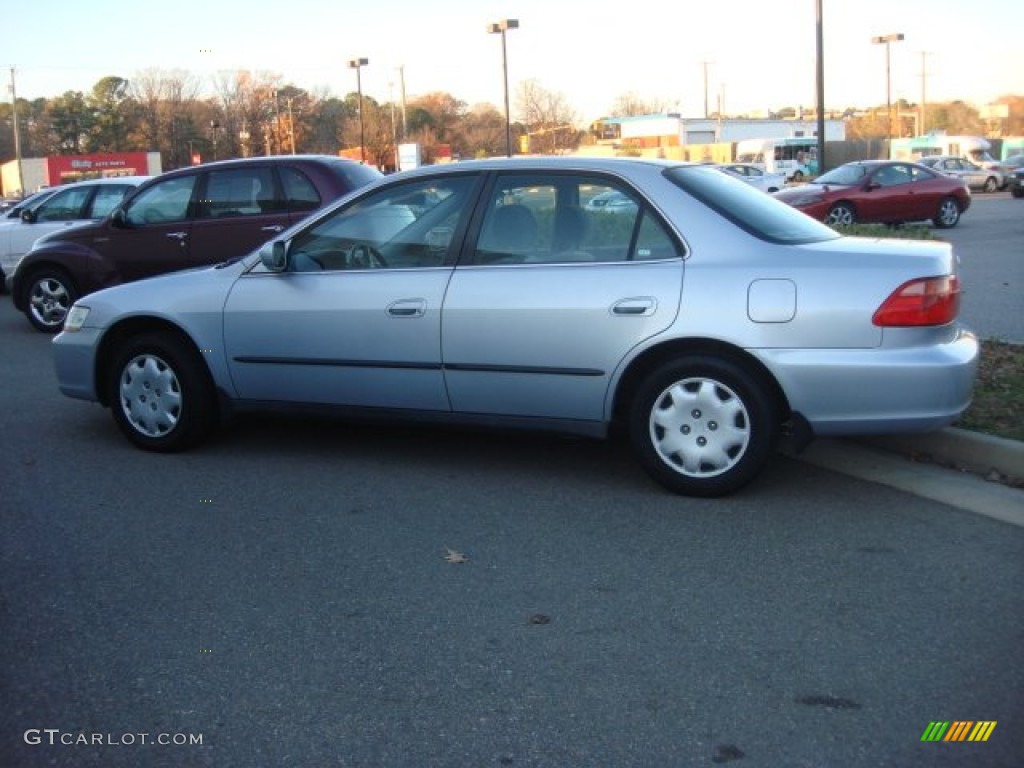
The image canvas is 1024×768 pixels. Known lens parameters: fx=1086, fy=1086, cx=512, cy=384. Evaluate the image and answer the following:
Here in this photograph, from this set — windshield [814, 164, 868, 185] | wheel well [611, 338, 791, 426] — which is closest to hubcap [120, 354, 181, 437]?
wheel well [611, 338, 791, 426]

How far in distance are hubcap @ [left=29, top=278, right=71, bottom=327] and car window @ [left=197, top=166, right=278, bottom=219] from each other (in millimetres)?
2522

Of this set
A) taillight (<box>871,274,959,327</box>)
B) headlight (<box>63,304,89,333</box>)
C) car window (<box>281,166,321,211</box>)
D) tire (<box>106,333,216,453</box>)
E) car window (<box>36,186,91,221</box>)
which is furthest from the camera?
car window (<box>36,186,91,221</box>)

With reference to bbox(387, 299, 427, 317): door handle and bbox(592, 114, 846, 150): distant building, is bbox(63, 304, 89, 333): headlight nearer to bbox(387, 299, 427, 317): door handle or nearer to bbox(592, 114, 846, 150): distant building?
bbox(387, 299, 427, 317): door handle

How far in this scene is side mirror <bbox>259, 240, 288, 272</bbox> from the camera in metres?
5.96

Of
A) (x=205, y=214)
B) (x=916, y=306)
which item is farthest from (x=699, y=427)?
(x=205, y=214)

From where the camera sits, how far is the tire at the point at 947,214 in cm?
2306

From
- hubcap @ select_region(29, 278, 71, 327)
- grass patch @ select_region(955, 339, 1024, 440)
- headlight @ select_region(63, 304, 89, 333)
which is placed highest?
headlight @ select_region(63, 304, 89, 333)

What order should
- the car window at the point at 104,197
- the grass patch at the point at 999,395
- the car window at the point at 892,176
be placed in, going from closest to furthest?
the grass patch at the point at 999,395 → the car window at the point at 104,197 → the car window at the point at 892,176

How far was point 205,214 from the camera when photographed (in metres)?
10.5

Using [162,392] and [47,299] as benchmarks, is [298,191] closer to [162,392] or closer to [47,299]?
[47,299]

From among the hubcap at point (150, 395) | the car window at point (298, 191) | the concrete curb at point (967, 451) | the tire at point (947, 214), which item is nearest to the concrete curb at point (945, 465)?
the concrete curb at point (967, 451)

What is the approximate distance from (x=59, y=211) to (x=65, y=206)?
0.12m

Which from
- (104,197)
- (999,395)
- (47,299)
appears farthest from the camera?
(104,197)

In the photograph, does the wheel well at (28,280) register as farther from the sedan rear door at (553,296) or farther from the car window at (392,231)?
the sedan rear door at (553,296)
